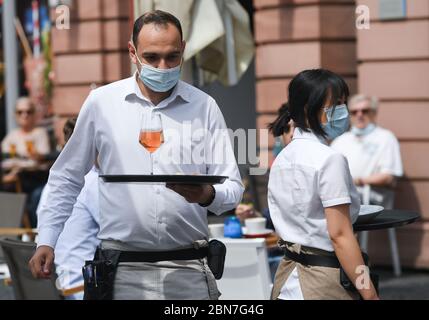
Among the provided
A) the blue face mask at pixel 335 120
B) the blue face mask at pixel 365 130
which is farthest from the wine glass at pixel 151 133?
the blue face mask at pixel 365 130

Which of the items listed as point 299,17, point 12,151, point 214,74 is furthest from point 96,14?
point 214,74

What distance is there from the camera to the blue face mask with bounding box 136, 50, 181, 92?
150 inches

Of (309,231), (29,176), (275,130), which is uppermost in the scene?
(275,130)

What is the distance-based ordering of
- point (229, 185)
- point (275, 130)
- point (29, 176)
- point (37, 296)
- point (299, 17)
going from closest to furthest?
1. point (229, 185)
2. point (275, 130)
3. point (37, 296)
4. point (299, 17)
5. point (29, 176)

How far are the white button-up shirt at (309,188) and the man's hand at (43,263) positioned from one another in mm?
883

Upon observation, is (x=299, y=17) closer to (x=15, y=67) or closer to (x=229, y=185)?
Answer: (x=15, y=67)

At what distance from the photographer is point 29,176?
11500mm

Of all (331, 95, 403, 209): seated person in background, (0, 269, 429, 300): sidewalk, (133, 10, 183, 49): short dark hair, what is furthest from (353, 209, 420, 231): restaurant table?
(331, 95, 403, 209): seated person in background

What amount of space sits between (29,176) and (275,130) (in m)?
7.45

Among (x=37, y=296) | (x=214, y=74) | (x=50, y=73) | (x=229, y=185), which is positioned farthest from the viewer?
(x=50, y=73)

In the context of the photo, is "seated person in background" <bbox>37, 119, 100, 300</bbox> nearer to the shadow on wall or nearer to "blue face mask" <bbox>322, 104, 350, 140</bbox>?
"blue face mask" <bbox>322, 104, 350, 140</bbox>

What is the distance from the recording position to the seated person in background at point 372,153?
9.76 m

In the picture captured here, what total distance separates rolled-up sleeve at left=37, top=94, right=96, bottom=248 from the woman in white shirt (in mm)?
729

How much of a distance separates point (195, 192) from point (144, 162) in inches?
12.7
